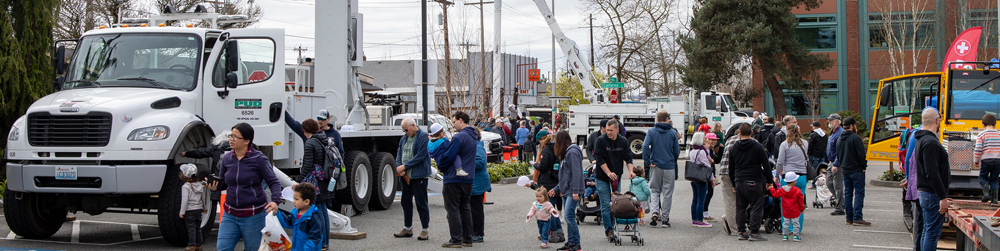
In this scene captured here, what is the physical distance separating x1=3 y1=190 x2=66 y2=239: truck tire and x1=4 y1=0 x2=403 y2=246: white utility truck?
11mm

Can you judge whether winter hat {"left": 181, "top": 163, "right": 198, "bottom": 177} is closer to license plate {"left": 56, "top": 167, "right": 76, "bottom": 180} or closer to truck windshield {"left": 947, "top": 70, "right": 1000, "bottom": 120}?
license plate {"left": 56, "top": 167, "right": 76, "bottom": 180}

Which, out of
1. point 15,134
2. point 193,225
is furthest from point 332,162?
point 15,134

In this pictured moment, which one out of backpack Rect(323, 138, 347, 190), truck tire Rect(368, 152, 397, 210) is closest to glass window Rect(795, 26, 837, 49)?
truck tire Rect(368, 152, 397, 210)

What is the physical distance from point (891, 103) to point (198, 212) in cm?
1126

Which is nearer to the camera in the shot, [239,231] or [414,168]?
[239,231]

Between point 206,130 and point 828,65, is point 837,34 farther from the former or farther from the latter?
point 206,130

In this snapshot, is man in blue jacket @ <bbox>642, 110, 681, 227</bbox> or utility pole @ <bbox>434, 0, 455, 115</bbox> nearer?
man in blue jacket @ <bbox>642, 110, 681, 227</bbox>

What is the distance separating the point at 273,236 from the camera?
6199 millimetres

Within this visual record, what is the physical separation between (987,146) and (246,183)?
8.16 metres

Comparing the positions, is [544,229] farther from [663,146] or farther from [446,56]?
[446,56]

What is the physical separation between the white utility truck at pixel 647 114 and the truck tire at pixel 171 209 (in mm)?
18259

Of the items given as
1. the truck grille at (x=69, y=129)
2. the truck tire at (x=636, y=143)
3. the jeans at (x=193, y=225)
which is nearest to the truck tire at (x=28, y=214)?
the truck grille at (x=69, y=129)

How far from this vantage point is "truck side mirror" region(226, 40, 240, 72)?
9578 millimetres

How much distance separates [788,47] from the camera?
35719 mm
